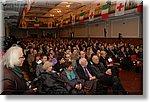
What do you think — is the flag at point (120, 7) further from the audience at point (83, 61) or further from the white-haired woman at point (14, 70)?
the white-haired woman at point (14, 70)

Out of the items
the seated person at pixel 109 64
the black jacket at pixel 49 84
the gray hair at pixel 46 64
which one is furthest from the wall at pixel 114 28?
the black jacket at pixel 49 84

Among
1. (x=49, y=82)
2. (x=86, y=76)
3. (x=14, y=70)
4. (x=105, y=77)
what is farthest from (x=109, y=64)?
(x=14, y=70)

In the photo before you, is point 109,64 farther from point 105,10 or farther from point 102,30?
point 105,10

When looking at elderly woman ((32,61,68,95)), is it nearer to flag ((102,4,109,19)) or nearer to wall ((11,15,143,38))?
wall ((11,15,143,38))

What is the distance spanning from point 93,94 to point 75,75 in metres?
0.27

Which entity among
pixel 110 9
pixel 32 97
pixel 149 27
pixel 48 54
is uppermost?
pixel 110 9

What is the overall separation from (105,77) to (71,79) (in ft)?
1.13

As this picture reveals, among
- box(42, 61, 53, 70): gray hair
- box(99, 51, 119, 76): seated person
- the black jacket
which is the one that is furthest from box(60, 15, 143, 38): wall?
the black jacket

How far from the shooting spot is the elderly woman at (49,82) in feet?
8.25

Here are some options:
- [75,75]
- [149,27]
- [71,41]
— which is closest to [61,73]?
[75,75]

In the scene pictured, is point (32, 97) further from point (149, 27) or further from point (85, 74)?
point (149, 27)

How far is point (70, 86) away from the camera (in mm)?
2533

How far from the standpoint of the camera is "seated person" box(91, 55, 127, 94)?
2.52 meters

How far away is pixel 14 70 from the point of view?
2494mm
